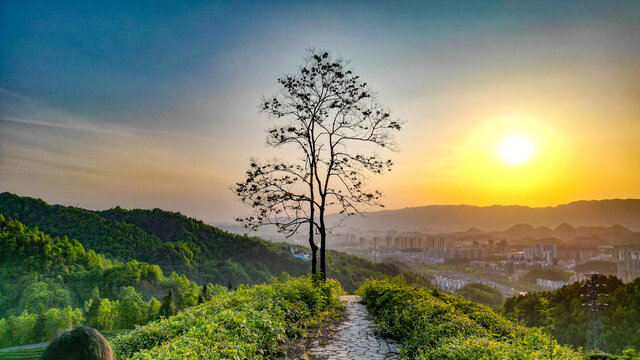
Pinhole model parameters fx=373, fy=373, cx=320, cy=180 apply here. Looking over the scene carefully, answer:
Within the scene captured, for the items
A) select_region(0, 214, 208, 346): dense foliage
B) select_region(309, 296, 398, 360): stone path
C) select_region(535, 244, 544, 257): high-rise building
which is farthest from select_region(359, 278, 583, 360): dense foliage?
select_region(535, 244, 544, 257): high-rise building

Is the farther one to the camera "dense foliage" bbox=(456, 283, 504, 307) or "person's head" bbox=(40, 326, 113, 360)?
"dense foliage" bbox=(456, 283, 504, 307)

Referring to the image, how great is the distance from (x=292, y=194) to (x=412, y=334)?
709cm

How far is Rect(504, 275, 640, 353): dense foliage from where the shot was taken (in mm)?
25469

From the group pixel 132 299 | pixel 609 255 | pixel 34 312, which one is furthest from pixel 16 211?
pixel 609 255

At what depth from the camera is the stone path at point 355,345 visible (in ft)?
16.3

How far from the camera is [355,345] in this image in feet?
18.1

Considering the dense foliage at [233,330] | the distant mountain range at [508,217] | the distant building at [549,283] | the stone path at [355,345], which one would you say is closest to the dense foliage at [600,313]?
the distant building at [549,283]

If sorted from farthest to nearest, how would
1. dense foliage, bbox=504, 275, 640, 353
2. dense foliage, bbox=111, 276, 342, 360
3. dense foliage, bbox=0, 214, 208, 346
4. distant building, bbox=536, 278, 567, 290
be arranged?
distant building, bbox=536, 278, 567, 290, dense foliage, bbox=0, 214, 208, 346, dense foliage, bbox=504, 275, 640, 353, dense foliage, bbox=111, 276, 342, 360

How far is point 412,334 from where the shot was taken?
5246 mm

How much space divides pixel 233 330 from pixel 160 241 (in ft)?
211

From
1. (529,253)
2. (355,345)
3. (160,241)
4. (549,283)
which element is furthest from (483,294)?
(160,241)

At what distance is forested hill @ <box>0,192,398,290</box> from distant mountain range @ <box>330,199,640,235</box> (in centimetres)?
1912

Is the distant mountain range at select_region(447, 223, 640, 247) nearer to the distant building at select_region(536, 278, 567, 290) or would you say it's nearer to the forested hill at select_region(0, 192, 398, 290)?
the distant building at select_region(536, 278, 567, 290)

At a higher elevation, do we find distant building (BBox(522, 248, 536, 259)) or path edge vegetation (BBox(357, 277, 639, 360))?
path edge vegetation (BBox(357, 277, 639, 360))
